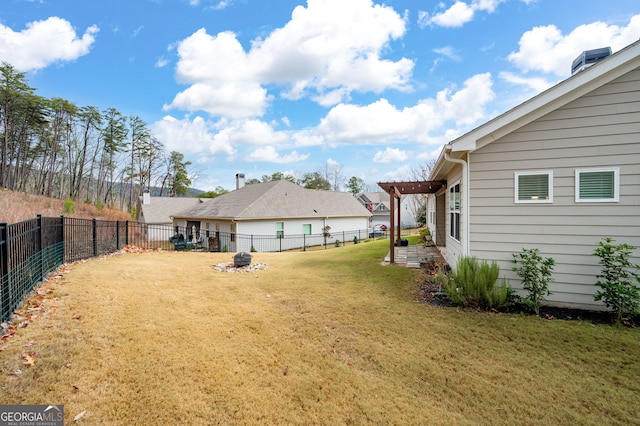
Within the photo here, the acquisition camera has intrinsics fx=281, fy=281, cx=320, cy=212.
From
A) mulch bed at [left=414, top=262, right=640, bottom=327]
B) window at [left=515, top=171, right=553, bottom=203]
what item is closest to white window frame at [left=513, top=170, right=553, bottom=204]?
window at [left=515, top=171, right=553, bottom=203]

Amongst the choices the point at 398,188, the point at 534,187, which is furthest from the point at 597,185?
the point at 398,188

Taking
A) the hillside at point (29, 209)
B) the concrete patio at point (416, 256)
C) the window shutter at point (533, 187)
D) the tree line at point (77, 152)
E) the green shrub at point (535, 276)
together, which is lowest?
the concrete patio at point (416, 256)

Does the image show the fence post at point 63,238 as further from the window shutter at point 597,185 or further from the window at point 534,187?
the window shutter at point 597,185

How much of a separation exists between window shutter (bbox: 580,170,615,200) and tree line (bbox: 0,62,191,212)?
3472 cm

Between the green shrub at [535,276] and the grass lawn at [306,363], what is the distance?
1.65 ft

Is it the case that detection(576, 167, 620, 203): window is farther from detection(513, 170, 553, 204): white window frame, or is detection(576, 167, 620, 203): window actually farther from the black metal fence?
the black metal fence

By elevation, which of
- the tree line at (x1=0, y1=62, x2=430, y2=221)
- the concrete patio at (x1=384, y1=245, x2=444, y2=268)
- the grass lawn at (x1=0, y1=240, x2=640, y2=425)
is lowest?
the grass lawn at (x1=0, y1=240, x2=640, y2=425)

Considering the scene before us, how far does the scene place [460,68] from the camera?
42.7 ft

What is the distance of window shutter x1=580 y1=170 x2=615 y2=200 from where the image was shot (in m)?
5.25

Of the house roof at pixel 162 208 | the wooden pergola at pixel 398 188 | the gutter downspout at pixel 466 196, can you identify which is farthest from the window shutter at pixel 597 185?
the house roof at pixel 162 208

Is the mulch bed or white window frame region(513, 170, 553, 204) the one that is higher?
white window frame region(513, 170, 553, 204)

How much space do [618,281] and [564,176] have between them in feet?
6.68

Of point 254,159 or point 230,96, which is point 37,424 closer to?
point 230,96

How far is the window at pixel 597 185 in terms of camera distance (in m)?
5.21
